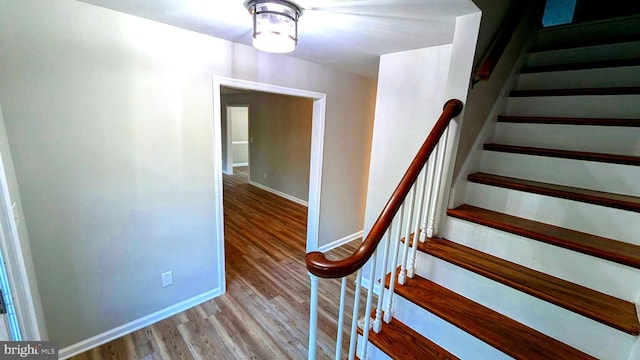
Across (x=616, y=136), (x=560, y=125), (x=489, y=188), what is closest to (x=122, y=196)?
(x=489, y=188)

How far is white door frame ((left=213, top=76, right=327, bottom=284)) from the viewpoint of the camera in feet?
6.91

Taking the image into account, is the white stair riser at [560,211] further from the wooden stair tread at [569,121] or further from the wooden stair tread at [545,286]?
the wooden stair tread at [569,121]

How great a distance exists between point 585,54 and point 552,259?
1.78 metres

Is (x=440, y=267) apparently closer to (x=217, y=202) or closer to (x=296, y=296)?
(x=296, y=296)

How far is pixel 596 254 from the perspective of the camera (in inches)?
46.4

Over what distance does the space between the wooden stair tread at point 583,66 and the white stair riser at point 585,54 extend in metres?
0.08

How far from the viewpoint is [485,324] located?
1.24 m

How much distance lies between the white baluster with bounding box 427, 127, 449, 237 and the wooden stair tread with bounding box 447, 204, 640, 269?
4.1 inches

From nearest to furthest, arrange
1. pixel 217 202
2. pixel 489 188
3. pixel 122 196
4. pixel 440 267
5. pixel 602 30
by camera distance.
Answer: pixel 440 267
pixel 489 188
pixel 122 196
pixel 602 30
pixel 217 202

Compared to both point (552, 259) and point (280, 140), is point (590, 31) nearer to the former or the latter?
point (552, 259)

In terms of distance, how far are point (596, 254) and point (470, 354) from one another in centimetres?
73

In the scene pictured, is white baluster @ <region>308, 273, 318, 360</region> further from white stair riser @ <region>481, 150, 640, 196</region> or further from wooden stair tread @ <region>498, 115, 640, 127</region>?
wooden stair tread @ <region>498, 115, 640, 127</region>

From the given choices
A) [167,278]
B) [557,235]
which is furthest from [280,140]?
[557,235]

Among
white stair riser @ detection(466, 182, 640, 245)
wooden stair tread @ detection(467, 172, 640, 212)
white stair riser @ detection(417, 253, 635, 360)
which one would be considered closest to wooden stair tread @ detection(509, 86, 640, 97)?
wooden stair tread @ detection(467, 172, 640, 212)
